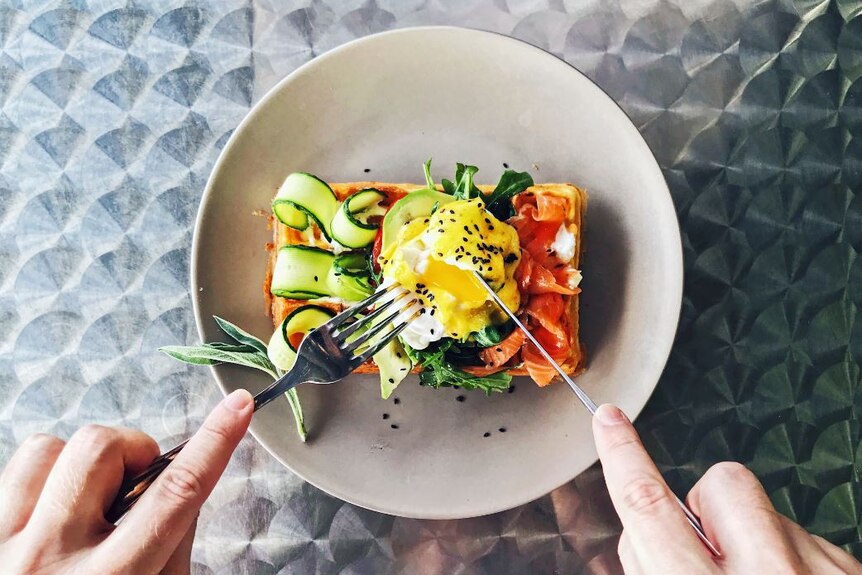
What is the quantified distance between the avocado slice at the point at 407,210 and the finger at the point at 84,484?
50.1 inches

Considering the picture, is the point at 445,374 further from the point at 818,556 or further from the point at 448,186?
the point at 818,556

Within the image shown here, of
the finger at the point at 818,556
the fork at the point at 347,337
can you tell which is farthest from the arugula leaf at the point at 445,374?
the finger at the point at 818,556

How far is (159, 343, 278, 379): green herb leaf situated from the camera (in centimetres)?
300

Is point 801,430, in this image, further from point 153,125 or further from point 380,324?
point 153,125

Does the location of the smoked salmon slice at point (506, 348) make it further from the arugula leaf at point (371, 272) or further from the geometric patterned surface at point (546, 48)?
the geometric patterned surface at point (546, 48)

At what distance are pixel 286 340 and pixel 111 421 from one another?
4.25ft

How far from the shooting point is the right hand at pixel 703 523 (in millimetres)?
1979

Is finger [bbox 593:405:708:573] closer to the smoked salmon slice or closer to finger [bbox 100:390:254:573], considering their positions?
the smoked salmon slice

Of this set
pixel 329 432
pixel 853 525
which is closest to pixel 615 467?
pixel 329 432

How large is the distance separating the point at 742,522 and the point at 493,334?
1150mm

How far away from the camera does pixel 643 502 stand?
203 cm

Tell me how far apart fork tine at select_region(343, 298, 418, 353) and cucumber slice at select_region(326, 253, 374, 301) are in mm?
352

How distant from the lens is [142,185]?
363 centimetres

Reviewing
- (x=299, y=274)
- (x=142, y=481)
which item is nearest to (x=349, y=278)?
(x=299, y=274)
